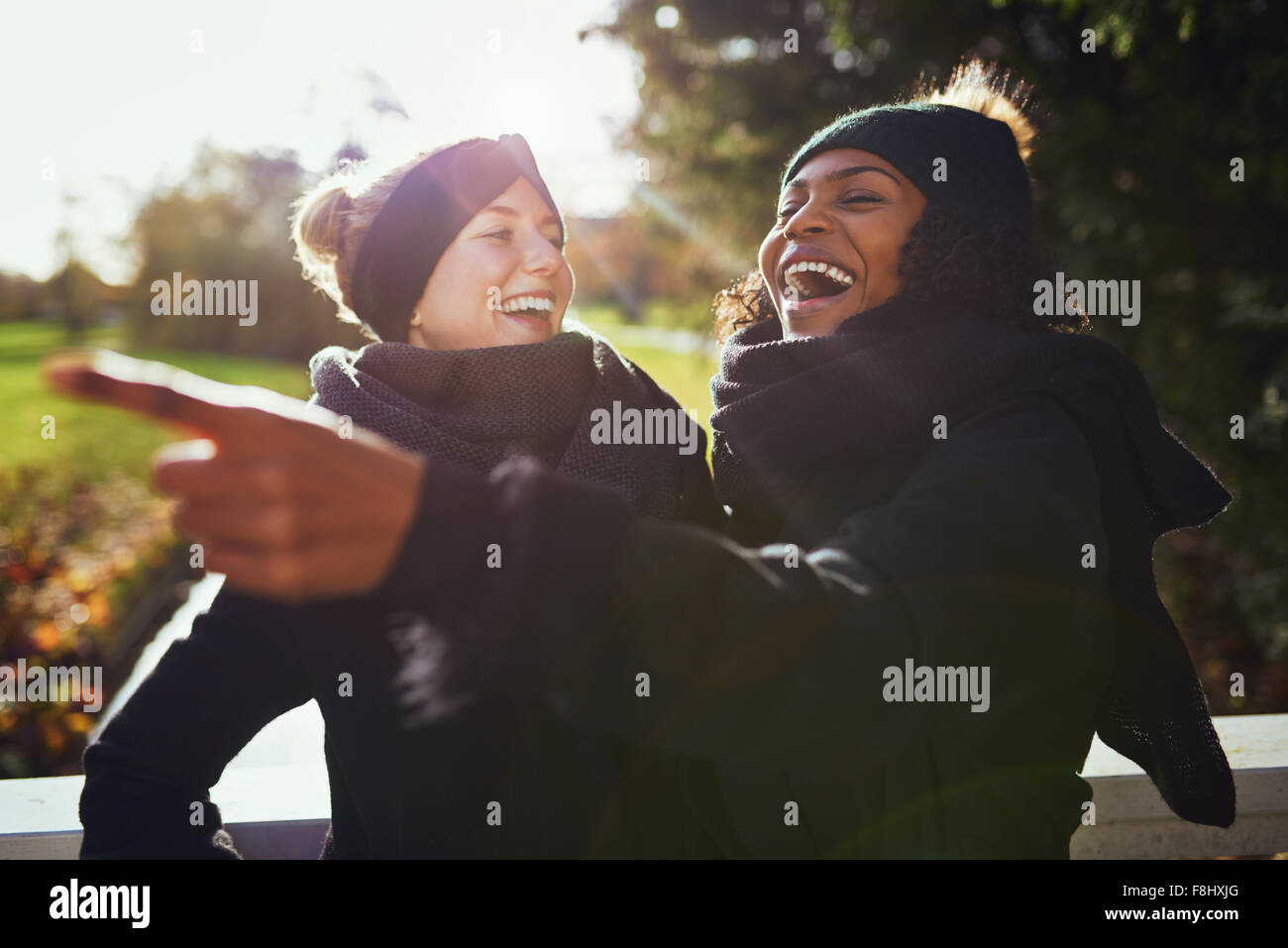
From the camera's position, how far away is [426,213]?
2.39 meters

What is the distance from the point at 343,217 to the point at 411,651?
1596 mm

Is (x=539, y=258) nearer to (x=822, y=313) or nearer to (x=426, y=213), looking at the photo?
(x=426, y=213)

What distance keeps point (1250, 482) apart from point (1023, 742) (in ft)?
13.7

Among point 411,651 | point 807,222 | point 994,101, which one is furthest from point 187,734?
point 994,101

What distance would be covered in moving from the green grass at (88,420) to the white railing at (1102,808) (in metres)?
3.13

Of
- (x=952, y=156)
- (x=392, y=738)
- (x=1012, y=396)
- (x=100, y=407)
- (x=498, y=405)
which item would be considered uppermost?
(x=952, y=156)

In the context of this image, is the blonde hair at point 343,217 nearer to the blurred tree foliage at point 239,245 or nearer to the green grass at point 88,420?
the green grass at point 88,420

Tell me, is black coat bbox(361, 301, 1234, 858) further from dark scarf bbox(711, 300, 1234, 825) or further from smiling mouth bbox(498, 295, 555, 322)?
smiling mouth bbox(498, 295, 555, 322)

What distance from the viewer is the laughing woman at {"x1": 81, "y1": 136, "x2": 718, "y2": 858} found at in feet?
5.89

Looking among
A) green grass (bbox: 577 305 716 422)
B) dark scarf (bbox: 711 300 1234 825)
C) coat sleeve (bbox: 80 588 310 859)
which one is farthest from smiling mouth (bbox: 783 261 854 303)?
green grass (bbox: 577 305 716 422)

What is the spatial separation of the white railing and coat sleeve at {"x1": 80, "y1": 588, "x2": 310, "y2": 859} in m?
0.76

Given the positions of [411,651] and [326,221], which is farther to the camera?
[326,221]

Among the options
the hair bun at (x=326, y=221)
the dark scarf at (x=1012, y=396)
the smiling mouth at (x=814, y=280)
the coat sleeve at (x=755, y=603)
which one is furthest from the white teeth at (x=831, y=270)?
the hair bun at (x=326, y=221)
